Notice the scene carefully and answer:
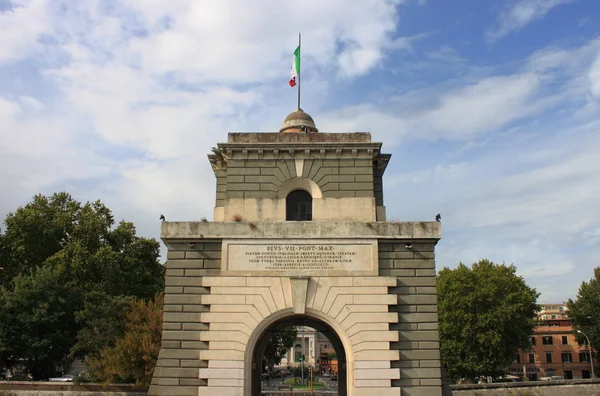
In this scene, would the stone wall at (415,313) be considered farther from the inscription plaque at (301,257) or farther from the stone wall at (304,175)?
the stone wall at (304,175)

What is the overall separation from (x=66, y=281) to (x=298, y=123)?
25027mm

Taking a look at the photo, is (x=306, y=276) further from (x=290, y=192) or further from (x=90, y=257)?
(x=90, y=257)

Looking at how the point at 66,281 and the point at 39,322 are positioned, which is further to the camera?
the point at 66,281

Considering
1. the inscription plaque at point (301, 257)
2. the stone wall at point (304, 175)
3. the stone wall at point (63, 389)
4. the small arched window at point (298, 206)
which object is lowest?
the stone wall at point (63, 389)

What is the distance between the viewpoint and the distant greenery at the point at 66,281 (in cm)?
3222

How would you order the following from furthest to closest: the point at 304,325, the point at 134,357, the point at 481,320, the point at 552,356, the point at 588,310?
the point at 552,356 < the point at 588,310 < the point at 481,320 < the point at 134,357 < the point at 304,325

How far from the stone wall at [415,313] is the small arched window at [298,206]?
9.63 ft

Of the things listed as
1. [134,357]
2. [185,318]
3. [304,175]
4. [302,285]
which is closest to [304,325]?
[302,285]

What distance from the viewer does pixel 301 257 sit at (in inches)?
704

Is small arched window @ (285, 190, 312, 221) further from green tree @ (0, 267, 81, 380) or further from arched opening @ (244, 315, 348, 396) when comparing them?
green tree @ (0, 267, 81, 380)

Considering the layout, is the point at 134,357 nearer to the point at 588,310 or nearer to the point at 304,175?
the point at 304,175

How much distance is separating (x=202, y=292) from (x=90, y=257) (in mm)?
24175

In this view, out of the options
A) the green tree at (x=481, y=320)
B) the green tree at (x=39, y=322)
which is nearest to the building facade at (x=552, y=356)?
the green tree at (x=481, y=320)

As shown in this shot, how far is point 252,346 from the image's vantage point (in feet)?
57.1
